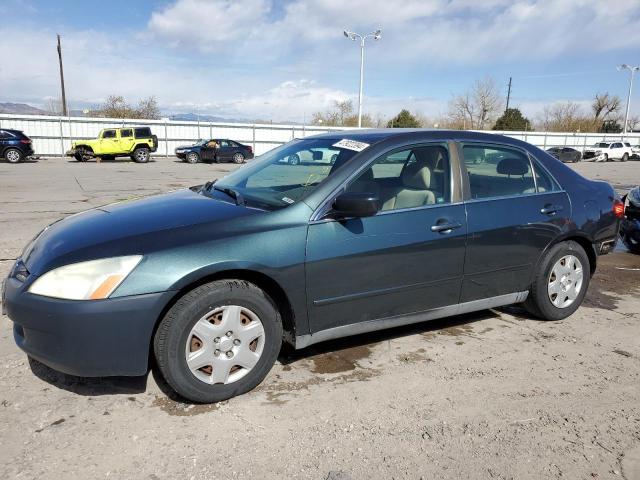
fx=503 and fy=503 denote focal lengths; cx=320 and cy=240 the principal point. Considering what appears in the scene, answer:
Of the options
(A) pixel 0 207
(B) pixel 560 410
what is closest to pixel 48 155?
(A) pixel 0 207

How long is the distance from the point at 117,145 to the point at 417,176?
87.5 feet

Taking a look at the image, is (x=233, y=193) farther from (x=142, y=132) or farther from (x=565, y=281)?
(x=142, y=132)

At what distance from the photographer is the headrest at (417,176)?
3699 mm

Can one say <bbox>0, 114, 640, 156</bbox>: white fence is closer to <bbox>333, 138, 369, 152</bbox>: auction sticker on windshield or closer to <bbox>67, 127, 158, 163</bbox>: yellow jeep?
<bbox>67, 127, 158, 163</bbox>: yellow jeep

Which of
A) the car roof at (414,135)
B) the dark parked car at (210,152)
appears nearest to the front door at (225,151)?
the dark parked car at (210,152)

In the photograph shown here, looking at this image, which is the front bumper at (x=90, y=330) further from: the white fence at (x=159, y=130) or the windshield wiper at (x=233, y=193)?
the white fence at (x=159, y=130)

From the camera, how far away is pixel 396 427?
278cm

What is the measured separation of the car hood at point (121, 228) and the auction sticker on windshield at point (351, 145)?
88cm

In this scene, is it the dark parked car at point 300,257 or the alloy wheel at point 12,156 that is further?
the alloy wheel at point 12,156

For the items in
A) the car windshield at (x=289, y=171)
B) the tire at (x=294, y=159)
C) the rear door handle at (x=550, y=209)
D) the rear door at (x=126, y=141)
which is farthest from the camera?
the rear door at (x=126, y=141)

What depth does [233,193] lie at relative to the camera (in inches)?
144

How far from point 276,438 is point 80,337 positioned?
3.80 feet

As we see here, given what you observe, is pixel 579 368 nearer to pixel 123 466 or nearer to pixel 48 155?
pixel 123 466

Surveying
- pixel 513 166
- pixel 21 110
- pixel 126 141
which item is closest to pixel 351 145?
pixel 513 166
